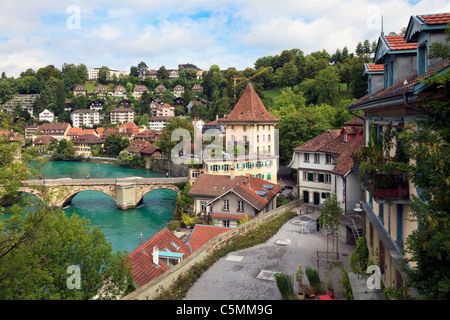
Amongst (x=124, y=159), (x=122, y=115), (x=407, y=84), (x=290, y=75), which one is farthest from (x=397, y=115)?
(x=122, y=115)

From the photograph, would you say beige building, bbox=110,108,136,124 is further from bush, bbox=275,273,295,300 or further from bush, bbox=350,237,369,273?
bush, bbox=275,273,295,300

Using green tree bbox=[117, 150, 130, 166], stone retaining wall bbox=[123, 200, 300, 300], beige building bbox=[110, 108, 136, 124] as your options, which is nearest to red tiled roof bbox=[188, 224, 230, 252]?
stone retaining wall bbox=[123, 200, 300, 300]

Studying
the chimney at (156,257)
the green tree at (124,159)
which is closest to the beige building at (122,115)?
the green tree at (124,159)

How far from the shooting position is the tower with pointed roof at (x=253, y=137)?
41844mm

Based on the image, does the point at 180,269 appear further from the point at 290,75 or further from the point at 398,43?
the point at 290,75

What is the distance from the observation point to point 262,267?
44.2 ft

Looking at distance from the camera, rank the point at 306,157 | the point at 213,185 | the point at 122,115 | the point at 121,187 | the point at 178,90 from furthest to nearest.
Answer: the point at 178,90, the point at 122,115, the point at 121,187, the point at 213,185, the point at 306,157

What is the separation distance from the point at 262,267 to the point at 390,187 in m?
6.75

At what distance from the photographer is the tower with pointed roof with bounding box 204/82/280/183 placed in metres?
41.8

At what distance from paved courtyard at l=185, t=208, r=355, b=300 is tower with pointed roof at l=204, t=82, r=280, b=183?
22.3m

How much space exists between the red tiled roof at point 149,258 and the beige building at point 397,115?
28.0ft

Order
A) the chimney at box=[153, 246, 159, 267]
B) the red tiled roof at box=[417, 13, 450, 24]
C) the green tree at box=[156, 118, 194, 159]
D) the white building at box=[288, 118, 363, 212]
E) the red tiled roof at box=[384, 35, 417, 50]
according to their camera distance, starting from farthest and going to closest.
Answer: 1. the green tree at box=[156, 118, 194, 159]
2. the white building at box=[288, 118, 363, 212]
3. the chimney at box=[153, 246, 159, 267]
4. the red tiled roof at box=[384, 35, 417, 50]
5. the red tiled roof at box=[417, 13, 450, 24]

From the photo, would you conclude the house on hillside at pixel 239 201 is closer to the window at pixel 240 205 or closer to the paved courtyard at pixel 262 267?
the window at pixel 240 205
